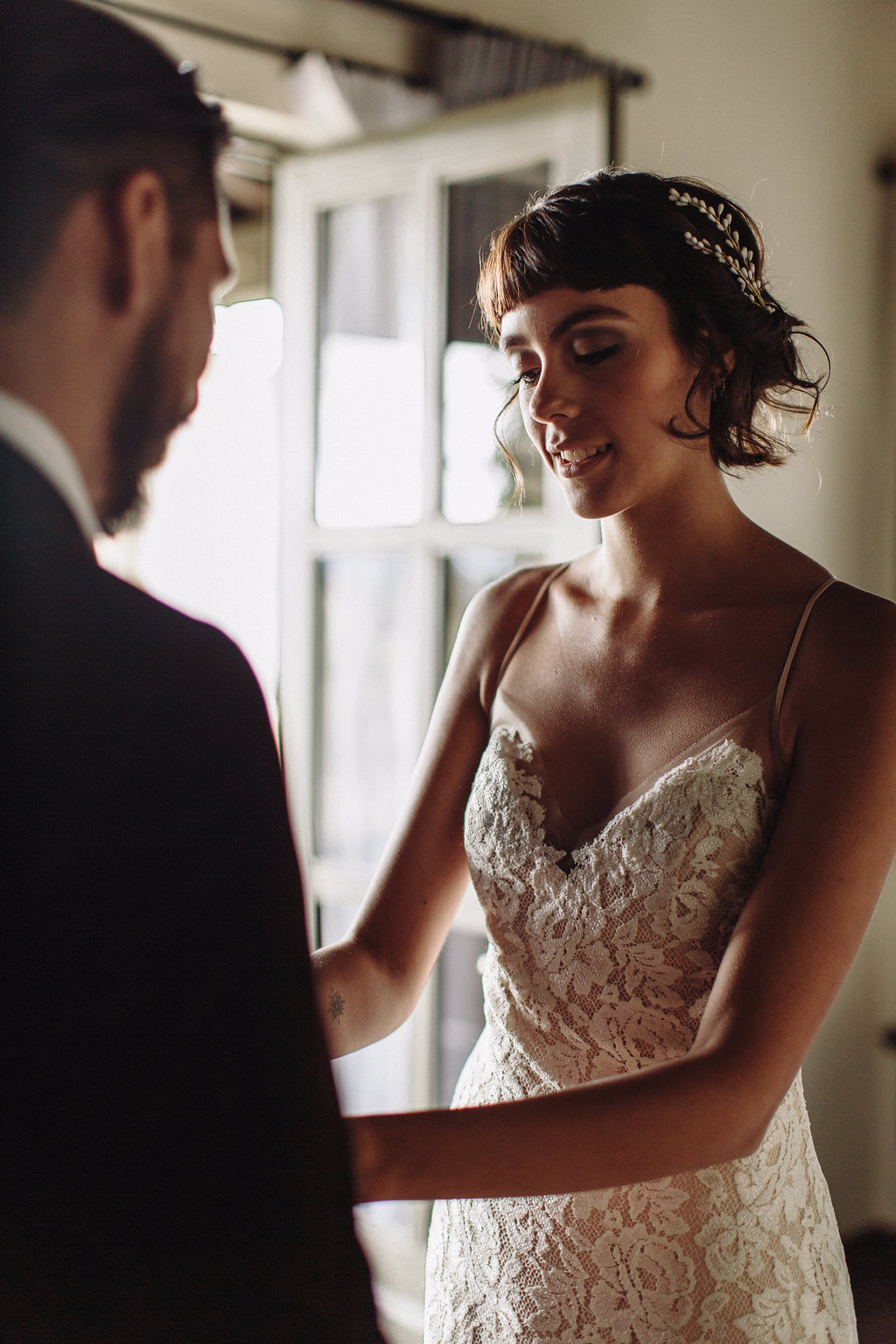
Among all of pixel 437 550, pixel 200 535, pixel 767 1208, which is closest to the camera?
pixel 767 1208

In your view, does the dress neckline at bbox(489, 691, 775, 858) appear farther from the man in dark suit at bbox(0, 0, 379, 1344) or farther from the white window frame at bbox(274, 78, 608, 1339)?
the white window frame at bbox(274, 78, 608, 1339)

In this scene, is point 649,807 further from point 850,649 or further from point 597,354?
point 597,354

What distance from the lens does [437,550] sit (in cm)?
203

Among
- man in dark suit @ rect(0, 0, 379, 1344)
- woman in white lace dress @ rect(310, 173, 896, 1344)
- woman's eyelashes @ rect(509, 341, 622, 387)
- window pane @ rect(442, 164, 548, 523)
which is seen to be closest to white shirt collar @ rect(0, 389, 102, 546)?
man in dark suit @ rect(0, 0, 379, 1344)

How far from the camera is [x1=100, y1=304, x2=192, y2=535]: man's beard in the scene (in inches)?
13.0

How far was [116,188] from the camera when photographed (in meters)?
0.33

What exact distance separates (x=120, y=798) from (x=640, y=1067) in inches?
30.6

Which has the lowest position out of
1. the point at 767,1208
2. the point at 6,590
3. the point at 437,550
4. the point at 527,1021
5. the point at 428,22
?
the point at 767,1208

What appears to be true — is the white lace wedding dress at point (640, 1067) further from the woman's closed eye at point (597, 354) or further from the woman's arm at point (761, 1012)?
the woman's closed eye at point (597, 354)

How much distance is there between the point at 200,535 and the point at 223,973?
218 cm

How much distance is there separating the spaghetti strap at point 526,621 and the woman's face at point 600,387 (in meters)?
0.22

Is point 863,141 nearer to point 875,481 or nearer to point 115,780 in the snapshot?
point 875,481

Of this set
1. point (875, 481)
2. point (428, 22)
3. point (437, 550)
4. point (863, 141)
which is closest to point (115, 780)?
point (437, 550)

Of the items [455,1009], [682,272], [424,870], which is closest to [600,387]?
[682,272]
